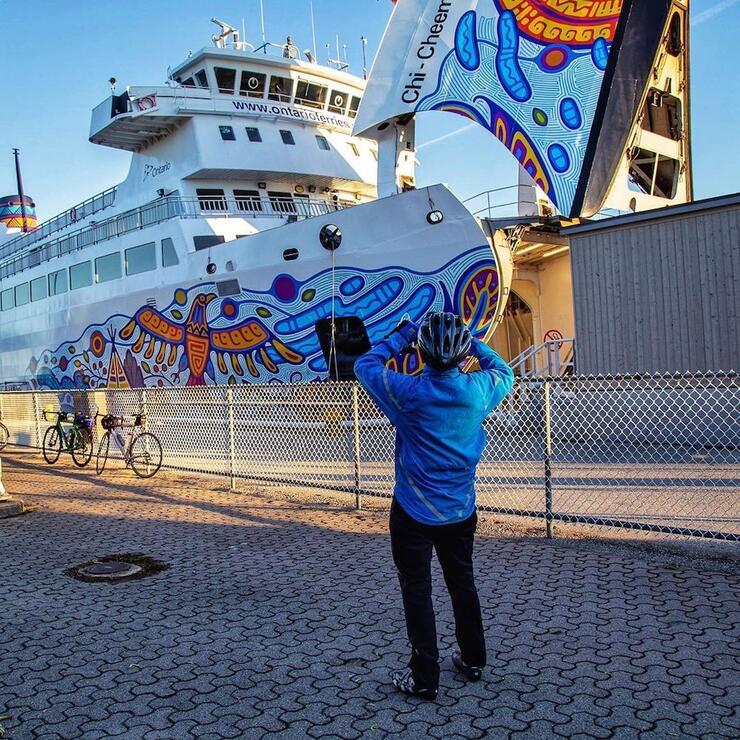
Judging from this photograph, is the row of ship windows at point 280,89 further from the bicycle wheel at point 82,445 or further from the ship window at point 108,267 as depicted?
the bicycle wheel at point 82,445

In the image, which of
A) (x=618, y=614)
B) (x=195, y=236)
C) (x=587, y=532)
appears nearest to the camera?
(x=618, y=614)

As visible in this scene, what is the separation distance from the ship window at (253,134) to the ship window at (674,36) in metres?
10.2

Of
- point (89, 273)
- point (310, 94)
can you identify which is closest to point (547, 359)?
point (310, 94)

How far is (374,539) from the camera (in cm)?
686

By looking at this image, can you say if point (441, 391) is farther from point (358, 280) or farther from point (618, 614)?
point (358, 280)

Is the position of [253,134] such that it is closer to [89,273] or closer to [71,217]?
[89,273]

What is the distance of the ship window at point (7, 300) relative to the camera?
2677 cm

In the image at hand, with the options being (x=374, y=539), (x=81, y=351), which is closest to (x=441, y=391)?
(x=374, y=539)

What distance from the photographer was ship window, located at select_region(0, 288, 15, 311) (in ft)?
87.8

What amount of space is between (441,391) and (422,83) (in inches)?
466

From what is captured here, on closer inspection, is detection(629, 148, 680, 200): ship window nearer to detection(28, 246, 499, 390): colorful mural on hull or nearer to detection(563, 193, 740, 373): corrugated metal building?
detection(563, 193, 740, 373): corrugated metal building

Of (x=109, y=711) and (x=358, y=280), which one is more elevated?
(x=358, y=280)

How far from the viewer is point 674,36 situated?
15.6 metres

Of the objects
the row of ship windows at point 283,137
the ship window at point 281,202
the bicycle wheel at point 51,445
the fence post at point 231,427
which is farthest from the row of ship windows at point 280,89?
the fence post at point 231,427
